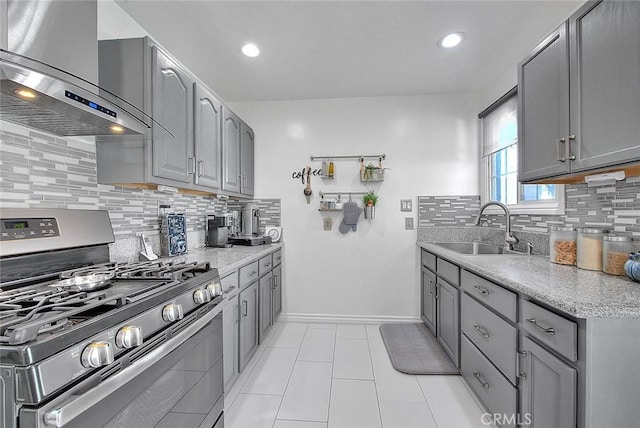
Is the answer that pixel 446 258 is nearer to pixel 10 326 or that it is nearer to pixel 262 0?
pixel 262 0

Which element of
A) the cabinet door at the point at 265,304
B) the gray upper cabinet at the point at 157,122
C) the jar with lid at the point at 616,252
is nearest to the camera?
the jar with lid at the point at 616,252

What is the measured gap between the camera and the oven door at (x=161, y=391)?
677 mm

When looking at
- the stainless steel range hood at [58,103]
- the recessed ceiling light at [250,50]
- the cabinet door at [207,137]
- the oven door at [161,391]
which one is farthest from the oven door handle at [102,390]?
the recessed ceiling light at [250,50]

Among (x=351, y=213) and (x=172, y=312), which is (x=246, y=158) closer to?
(x=351, y=213)

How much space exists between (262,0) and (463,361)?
104 inches

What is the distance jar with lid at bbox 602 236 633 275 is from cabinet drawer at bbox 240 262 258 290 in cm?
204

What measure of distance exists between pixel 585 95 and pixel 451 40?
3.71ft

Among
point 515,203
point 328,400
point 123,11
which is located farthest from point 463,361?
point 123,11

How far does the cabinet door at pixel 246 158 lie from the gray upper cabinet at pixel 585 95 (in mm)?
2324

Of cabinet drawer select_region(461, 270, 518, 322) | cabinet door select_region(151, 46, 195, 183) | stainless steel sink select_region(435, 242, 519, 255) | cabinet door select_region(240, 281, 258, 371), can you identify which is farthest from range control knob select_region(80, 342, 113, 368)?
stainless steel sink select_region(435, 242, 519, 255)

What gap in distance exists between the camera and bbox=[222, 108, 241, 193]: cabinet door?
2.55 meters

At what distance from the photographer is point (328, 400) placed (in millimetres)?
1898

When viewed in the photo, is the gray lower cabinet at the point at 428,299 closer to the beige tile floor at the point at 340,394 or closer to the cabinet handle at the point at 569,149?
the beige tile floor at the point at 340,394

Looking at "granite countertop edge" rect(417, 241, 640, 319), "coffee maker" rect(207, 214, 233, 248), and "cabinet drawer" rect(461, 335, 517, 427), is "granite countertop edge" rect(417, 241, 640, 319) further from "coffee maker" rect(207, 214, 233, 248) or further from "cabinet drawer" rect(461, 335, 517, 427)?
"coffee maker" rect(207, 214, 233, 248)
